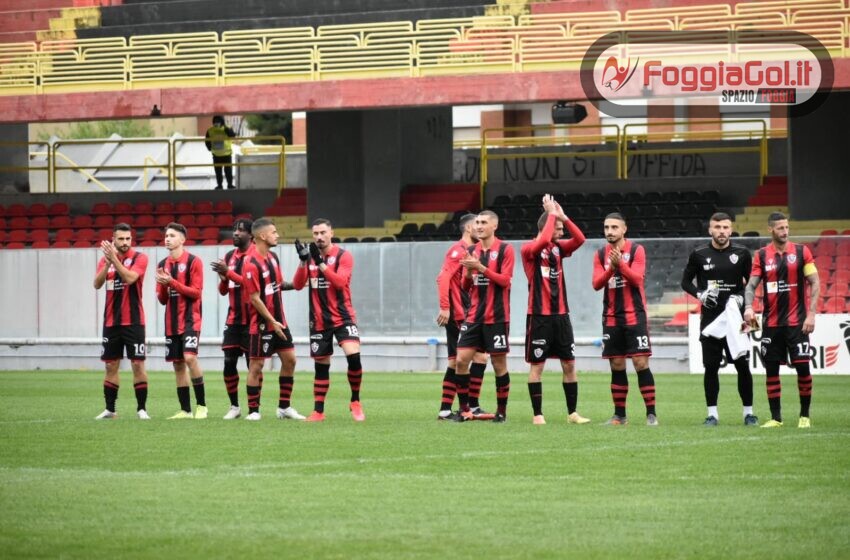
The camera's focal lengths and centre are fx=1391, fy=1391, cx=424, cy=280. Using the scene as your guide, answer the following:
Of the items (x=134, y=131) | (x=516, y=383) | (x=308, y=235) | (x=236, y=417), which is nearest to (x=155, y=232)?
(x=308, y=235)

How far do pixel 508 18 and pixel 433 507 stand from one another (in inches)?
981

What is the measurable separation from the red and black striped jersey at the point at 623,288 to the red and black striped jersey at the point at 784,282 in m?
1.27

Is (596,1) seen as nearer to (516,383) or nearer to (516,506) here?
(516,383)

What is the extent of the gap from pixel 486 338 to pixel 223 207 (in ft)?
72.1

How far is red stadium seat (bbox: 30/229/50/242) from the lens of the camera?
35.5 m

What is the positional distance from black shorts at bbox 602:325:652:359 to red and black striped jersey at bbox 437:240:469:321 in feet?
7.08

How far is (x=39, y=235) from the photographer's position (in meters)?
35.7

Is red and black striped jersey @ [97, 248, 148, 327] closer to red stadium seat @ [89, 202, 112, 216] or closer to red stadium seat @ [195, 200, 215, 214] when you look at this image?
red stadium seat @ [195, 200, 215, 214]

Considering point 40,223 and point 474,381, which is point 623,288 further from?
point 40,223

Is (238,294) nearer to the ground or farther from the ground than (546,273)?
nearer to the ground

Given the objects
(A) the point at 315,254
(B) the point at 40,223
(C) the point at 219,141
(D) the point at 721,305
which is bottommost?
(D) the point at 721,305

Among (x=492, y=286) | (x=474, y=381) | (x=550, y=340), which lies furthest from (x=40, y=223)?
(x=550, y=340)

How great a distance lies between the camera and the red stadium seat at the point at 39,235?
117 ft

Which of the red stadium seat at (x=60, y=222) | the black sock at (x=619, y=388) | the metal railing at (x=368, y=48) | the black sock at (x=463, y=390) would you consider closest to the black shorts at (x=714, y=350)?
the black sock at (x=619, y=388)
